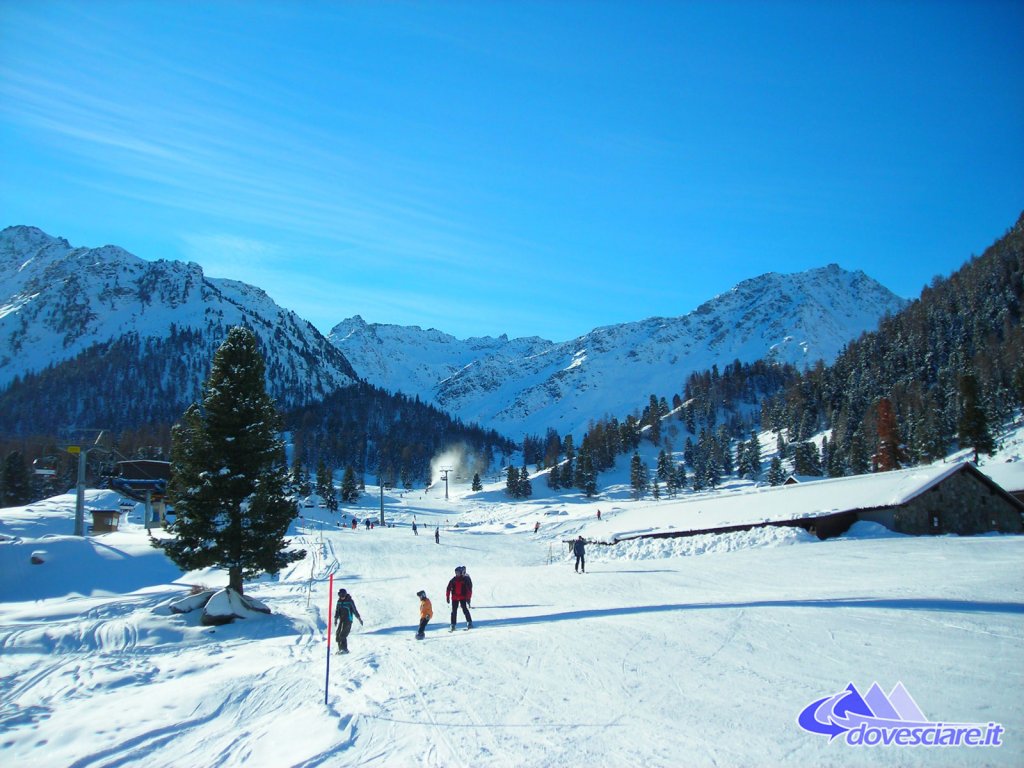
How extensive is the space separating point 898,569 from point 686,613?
11.1m

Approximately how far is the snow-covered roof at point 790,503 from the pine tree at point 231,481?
25407 mm

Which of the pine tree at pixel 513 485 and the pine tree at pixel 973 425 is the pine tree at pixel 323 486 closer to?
the pine tree at pixel 513 485

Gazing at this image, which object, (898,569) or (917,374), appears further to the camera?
(917,374)

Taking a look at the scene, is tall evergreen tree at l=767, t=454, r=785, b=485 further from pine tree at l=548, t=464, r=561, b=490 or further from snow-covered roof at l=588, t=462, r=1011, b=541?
snow-covered roof at l=588, t=462, r=1011, b=541

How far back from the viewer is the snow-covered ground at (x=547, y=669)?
759cm

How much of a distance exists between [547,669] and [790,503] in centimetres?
2934

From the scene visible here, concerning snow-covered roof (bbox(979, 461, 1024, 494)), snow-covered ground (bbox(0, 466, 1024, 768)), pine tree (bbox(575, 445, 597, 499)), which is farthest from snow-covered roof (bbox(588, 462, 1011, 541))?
pine tree (bbox(575, 445, 597, 499))

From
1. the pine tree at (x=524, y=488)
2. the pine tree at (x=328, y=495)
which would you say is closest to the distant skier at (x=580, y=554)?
the pine tree at (x=328, y=495)

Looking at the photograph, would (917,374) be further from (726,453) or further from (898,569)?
(898,569)

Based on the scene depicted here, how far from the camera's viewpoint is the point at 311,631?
17359 mm

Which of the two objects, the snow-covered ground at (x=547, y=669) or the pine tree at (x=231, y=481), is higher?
the pine tree at (x=231, y=481)

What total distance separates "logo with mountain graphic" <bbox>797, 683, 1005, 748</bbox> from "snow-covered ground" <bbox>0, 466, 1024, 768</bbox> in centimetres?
19

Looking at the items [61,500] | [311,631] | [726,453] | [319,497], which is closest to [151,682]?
[311,631]

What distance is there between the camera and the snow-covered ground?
759cm
